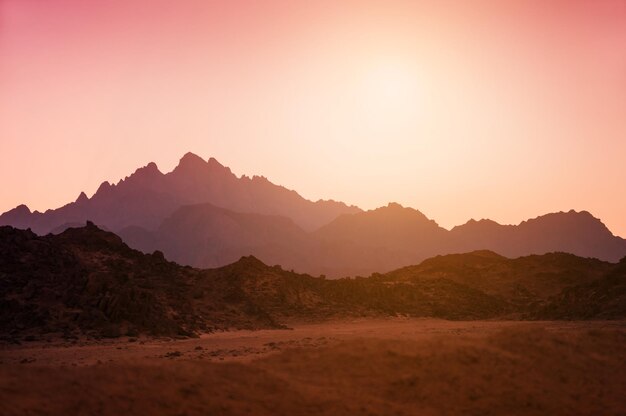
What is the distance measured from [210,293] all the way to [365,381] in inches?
1444

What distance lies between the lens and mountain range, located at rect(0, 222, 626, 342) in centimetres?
3872

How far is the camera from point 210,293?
178ft

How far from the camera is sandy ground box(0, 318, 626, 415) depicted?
626 inches

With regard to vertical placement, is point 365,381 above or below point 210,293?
below

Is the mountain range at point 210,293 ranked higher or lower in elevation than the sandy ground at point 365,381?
higher

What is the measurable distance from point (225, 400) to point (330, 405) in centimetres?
314

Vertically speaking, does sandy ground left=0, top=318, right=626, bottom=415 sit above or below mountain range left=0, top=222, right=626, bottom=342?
below

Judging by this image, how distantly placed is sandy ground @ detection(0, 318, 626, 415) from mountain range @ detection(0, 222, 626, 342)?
13.1 metres

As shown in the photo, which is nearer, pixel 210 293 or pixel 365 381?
pixel 365 381

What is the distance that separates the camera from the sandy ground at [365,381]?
52.2 feet

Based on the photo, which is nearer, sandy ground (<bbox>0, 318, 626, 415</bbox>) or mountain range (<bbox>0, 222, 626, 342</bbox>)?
sandy ground (<bbox>0, 318, 626, 415</bbox>)

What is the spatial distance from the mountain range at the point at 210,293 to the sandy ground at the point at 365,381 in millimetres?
13076

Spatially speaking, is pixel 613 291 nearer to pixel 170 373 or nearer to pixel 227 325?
pixel 227 325

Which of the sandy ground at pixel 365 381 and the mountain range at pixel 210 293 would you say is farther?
the mountain range at pixel 210 293
